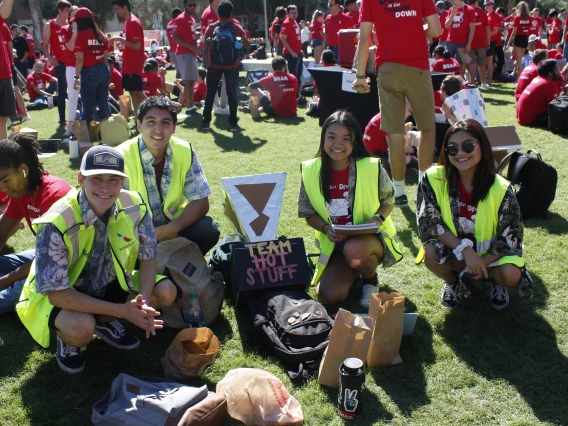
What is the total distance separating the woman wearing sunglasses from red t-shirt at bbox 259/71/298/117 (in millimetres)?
7146

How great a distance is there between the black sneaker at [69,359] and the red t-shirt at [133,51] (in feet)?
22.7

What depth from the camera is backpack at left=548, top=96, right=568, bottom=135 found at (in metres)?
8.17

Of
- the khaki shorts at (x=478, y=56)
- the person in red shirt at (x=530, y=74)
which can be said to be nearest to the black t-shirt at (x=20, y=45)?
the khaki shorts at (x=478, y=56)

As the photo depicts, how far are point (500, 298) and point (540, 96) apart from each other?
20.0 ft

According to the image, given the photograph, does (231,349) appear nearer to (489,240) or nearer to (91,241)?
(91,241)

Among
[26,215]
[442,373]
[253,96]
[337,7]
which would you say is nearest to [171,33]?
[253,96]

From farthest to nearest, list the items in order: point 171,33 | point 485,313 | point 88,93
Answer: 1. point 171,33
2. point 88,93
3. point 485,313

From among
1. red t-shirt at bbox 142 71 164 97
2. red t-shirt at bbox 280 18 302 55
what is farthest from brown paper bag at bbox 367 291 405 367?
red t-shirt at bbox 280 18 302 55

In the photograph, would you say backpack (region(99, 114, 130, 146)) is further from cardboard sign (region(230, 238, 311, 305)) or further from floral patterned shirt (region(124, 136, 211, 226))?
cardboard sign (region(230, 238, 311, 305))

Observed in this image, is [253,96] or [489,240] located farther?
[253,96]

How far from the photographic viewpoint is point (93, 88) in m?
8.31

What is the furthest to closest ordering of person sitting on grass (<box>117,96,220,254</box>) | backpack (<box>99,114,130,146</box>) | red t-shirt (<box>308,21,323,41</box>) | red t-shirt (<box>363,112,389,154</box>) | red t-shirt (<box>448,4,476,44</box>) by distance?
1. red t-shirt (<box>308,21,323,41</box>)
2. red t-shirt (<box>448,4,476,44</box>)
3. backpack (<box>99,114,130,146</box>)
4. red t-shirt (<box>363,112,389,154</box>)
5. person sitting on grass (<box>117,96,220,254</box>)

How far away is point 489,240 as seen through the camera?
143 inches

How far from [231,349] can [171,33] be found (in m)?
8.63
